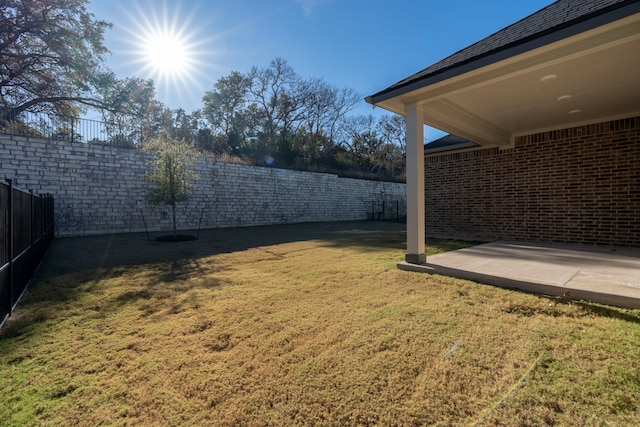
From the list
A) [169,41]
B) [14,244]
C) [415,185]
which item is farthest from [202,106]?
[415,185]

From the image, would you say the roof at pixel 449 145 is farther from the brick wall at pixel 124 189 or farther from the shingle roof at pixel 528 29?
the brick wall at pixel 124 189

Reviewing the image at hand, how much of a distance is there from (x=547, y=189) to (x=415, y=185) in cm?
461

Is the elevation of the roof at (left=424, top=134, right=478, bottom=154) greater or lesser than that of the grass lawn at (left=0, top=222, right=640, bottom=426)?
greater

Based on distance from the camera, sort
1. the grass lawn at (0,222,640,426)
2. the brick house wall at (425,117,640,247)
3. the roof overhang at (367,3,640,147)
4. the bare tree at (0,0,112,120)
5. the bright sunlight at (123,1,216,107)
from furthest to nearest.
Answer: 1. the bare tree at (0,0,112,120)
2. the bright sunlight at (123,1,216,107)
3. the brick house wall at (425,117,640,247)
4. the roof overhang at (367,3,640,147)
5. the grass lawn at (0,222,640,426)

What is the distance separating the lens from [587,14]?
258 cm

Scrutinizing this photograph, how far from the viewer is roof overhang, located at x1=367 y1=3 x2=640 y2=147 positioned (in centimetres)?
276

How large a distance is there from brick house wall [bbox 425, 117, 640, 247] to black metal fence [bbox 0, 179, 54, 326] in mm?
8740

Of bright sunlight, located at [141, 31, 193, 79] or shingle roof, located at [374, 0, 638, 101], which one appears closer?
shingle roof, located at [374, 0, 638, 101]

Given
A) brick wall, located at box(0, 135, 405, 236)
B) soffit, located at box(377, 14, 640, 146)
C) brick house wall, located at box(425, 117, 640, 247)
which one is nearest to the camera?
soffit, located at box(377, 14, 640, 146)

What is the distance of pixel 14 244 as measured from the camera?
3062 millimetres

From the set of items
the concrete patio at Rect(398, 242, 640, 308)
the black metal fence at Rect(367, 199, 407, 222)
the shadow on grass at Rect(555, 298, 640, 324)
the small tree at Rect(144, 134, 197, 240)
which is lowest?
the shadow on grass at Rect(555, 298, 640, 324)

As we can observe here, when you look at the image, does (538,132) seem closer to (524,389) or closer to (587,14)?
(587,14)

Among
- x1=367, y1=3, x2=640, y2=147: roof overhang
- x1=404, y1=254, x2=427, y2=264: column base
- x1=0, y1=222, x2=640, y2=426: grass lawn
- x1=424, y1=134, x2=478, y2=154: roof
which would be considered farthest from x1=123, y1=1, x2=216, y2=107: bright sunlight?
x1=404, y1=254, x2=427, y2=264: column base

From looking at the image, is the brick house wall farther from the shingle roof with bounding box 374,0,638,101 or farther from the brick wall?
the brick wall
